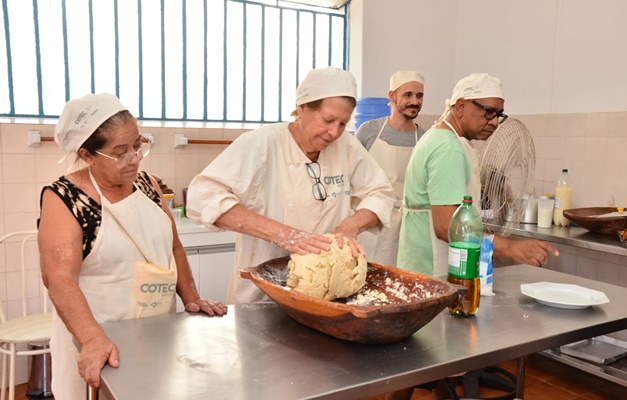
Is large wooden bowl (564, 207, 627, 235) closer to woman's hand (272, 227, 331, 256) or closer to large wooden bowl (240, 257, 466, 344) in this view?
large wooden bowl (240, 257, 466, 344)

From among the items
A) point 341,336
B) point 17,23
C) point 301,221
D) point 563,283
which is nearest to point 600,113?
point 563,283

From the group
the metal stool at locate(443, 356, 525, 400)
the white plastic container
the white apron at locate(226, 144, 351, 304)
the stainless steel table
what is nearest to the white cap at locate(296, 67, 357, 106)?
the white apron at locate(226, 144, 351, 304)

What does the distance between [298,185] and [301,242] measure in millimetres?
350

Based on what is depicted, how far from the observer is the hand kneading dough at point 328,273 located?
1491 millimetres

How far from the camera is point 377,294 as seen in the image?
5.17ft

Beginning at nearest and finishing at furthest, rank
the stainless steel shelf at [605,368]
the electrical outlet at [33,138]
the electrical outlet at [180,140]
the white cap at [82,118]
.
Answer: the white cap at [82,118] → the stainless steel shelf at [605,368] → the electrical outlet at [33,138] → the electrical outlet at [180,140]

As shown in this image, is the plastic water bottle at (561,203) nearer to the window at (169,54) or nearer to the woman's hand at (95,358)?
the window at (169,54)

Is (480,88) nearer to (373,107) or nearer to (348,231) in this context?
(348,231)

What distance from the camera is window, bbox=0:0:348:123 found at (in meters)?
3.56

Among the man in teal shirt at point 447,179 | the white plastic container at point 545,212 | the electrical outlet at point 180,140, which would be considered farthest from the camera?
the electrical outlet at point 180,140

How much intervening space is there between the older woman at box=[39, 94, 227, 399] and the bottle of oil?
26.6 inches

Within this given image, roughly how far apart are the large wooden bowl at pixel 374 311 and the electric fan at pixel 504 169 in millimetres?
828

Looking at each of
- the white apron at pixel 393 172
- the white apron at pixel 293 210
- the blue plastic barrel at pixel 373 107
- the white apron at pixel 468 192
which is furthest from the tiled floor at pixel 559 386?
the blue plastic barrel at pixel 373 107

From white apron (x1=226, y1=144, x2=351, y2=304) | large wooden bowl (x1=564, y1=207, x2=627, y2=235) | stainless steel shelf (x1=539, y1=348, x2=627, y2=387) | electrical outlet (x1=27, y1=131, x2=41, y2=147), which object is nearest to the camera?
white apron (x1=226, y1=144, x2=351, y2=304)
